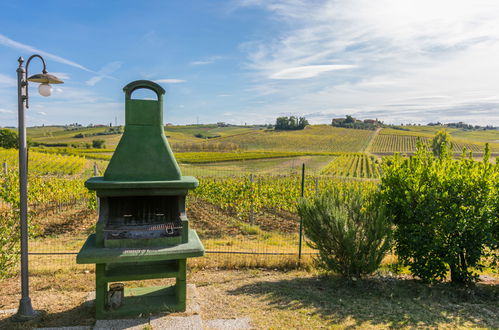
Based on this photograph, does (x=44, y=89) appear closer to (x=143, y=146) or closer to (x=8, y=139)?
(x=143, y=146)

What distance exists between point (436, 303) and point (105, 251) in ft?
17.3

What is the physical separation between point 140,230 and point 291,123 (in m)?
93.8

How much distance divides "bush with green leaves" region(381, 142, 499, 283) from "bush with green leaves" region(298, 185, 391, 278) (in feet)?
1.88

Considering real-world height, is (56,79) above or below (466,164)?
above

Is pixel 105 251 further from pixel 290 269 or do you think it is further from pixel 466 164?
pixel 466 164

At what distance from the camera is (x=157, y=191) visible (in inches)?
194

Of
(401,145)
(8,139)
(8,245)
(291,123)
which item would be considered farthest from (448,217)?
(291,123)

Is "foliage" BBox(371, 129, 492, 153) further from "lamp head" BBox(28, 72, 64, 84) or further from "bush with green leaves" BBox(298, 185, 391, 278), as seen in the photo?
"lamp head" BBox(28, 72, 64, 84)

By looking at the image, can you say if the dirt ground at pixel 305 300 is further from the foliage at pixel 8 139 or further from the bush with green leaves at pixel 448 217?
the foliage at pixel 8 139

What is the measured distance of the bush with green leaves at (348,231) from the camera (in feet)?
19.2

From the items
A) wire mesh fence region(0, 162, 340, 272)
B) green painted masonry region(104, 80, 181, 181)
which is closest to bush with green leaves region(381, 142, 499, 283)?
wire mesh fence region(0, 162, 340, 272)

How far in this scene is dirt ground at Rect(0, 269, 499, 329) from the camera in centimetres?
482

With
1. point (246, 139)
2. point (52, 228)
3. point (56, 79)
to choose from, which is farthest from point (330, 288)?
point (246, 139)

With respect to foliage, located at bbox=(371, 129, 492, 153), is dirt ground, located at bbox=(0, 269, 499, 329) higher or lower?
lower
